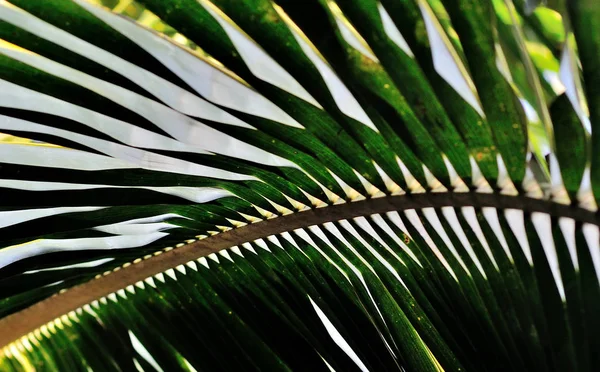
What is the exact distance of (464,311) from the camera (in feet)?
2.10

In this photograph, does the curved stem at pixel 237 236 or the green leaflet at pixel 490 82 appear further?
the curved stem at pixel 237 236

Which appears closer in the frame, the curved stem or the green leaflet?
the green leaflet

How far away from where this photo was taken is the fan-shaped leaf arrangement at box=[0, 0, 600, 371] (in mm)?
469

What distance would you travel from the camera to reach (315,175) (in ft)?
2.33

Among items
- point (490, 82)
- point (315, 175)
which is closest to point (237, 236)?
point (315, 175)

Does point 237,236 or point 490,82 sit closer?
point 490,82

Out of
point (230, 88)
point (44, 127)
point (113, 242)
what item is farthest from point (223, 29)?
point (113, 242)

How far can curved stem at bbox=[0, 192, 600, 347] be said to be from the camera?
544mm

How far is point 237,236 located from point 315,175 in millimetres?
255

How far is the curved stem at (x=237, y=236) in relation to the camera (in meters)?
0.54

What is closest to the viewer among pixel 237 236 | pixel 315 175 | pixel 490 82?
pixel 490 82

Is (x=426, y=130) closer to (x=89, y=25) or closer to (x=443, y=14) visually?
(x=443, y=14)

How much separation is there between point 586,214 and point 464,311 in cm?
A: 22

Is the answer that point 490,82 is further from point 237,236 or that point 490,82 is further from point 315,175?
point 237,236
